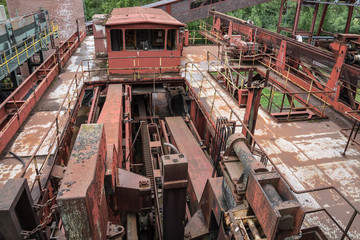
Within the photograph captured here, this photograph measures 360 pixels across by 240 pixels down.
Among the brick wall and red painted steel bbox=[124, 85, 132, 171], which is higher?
the brick wall

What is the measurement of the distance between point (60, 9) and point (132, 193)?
965 inches

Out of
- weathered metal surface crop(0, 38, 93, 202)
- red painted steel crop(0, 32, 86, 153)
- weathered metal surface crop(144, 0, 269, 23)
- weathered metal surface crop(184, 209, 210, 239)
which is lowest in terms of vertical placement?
weathered metal surface crop(184, 209, 210, 239)

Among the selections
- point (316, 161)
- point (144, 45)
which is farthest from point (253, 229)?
point (144, 45)

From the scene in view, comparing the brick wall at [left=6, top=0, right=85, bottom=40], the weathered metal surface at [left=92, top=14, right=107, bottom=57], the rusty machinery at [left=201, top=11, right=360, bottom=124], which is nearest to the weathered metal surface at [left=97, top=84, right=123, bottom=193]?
the weathered metal surface at [left=92, top=14, right=107, bottom=57]

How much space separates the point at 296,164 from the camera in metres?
6.24

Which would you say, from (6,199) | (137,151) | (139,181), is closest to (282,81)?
(137,151)

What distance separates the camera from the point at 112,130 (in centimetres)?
618

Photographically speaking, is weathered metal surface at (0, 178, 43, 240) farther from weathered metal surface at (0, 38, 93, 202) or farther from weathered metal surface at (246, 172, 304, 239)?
weathered metal surface at (246, 172, 304, 239)

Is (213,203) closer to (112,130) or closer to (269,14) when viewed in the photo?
(112,130)

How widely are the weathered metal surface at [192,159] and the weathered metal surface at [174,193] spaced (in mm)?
1317

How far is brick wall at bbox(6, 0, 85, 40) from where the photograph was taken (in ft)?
77.0

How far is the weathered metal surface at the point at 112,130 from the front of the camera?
12.7 ft

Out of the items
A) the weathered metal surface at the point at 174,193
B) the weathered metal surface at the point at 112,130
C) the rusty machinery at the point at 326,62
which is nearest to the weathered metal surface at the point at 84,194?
the weathered metal surface at the point at 112,130

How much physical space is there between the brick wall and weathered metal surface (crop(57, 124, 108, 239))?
24521mm
